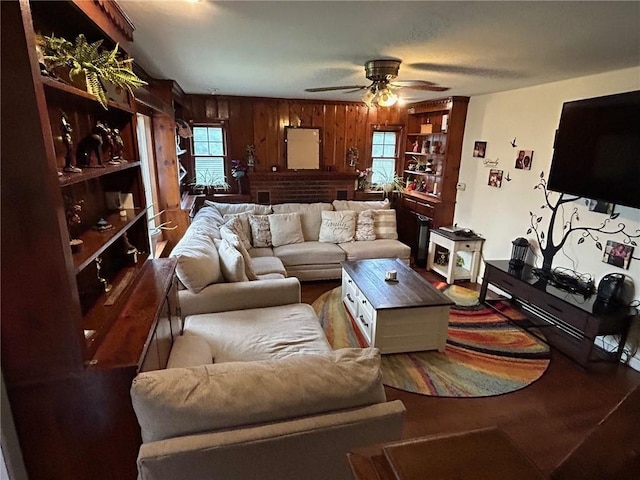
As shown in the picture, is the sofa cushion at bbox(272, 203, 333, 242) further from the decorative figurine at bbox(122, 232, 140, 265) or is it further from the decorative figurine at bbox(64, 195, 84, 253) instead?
the decorative figurine at bbox(64, 195, 84, 253)

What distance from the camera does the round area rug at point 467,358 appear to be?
2600mm

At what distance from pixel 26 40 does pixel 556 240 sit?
4038 millimetres

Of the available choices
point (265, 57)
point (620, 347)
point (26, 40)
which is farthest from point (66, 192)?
point (620, 347)

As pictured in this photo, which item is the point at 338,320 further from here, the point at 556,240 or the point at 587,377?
the point at 556,240

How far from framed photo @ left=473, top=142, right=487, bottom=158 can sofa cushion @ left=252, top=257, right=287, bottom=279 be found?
112 inches

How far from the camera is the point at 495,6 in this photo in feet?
5.01

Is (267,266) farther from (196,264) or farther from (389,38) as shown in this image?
(389,38)

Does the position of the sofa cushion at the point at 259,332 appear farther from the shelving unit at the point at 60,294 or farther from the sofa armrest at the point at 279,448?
the sofa armrest at the point at 279,448

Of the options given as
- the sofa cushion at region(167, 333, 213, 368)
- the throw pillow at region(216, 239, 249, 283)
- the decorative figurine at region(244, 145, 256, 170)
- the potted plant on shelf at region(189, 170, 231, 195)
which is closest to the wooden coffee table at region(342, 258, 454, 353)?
the throw pillow at region(216, 239, 249, 283)

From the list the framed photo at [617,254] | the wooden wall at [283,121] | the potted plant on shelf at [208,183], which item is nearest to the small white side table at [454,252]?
the framed photo at [617,254]

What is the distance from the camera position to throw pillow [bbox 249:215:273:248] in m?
4.52

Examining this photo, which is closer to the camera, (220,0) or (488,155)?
(220,0)

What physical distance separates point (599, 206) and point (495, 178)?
1351 mm

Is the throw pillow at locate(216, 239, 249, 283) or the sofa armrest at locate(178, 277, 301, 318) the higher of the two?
the throw pillow at locate(216, 239, 249, 283)
